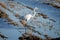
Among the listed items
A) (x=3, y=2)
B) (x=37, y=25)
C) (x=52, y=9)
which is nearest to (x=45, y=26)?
(x=37, y=25)

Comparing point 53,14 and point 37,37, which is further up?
point 53,14

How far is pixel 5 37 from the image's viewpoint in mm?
2828

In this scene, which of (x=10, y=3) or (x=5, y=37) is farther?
(x=10, y=3)

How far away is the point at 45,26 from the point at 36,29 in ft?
0.49

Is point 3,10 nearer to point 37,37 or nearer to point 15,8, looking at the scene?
point 15,8

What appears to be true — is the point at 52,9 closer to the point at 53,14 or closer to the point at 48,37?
the point at 53,14

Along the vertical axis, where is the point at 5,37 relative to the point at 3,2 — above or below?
below

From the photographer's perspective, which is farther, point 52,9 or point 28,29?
point 52,9

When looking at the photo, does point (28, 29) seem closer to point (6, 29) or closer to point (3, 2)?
point (6, 29)

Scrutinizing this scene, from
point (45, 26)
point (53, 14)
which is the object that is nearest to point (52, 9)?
point (53, 14)

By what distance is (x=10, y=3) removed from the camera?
306 centimetres

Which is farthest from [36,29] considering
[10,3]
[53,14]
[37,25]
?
[10,3]

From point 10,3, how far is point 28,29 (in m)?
0.52

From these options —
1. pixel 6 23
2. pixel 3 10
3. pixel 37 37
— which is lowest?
pixel 37 37
